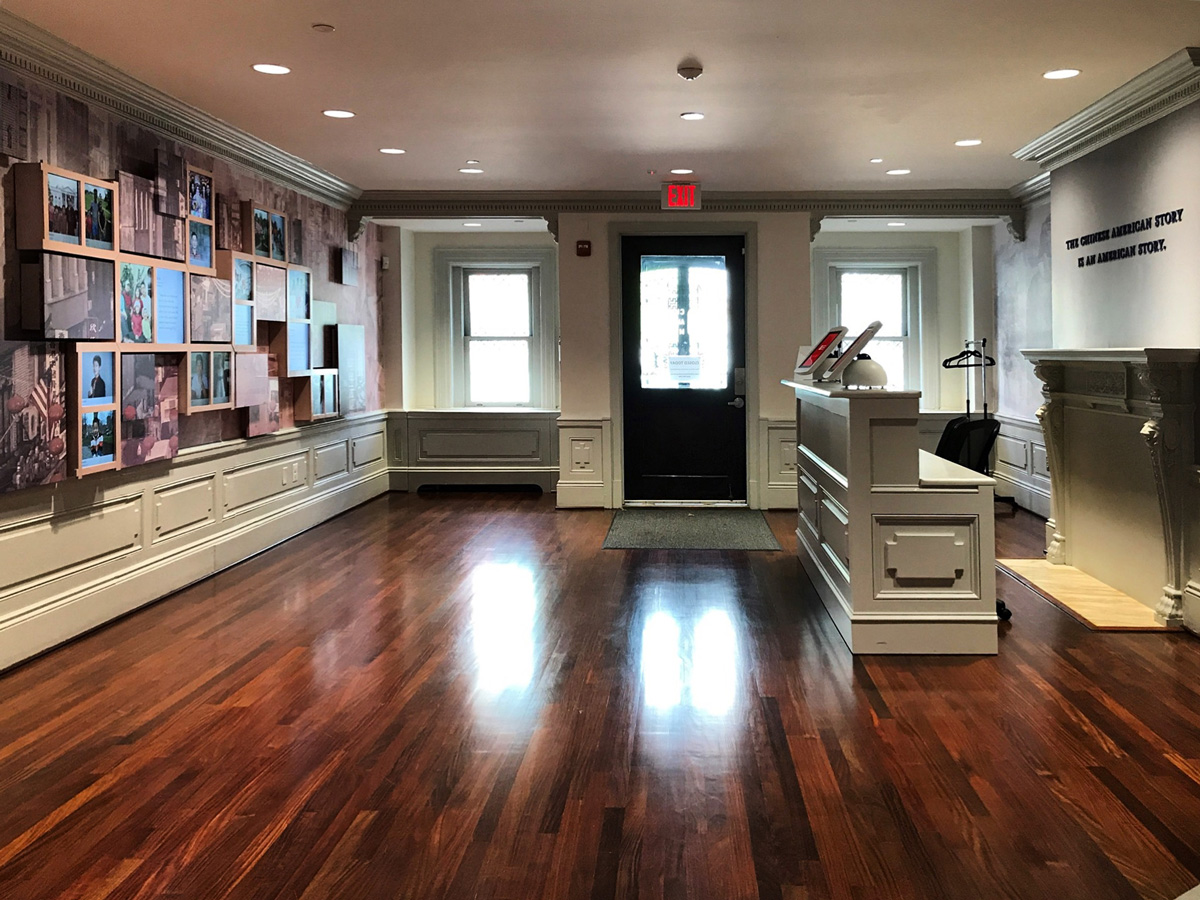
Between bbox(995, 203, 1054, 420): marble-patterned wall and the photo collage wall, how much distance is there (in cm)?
567

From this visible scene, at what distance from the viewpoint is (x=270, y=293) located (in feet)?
21.5

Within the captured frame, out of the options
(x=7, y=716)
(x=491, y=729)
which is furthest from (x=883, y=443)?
(x=7, y=716)

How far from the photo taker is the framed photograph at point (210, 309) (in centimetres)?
558

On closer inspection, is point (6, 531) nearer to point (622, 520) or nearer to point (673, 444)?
point (622, 520)

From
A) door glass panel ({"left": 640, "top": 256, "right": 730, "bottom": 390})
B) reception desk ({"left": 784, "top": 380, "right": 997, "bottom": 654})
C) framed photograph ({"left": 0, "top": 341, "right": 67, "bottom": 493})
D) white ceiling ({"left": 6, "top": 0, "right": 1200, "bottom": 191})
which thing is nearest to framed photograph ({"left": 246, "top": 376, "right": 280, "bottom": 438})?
white ceiling ({"left": 6, "top": 0, "right": 1200, "bottom": 191})

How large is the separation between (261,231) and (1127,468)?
5.32 metres

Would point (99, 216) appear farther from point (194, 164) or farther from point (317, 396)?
point (317, 396)

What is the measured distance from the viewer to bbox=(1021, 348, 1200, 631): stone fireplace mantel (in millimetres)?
4516

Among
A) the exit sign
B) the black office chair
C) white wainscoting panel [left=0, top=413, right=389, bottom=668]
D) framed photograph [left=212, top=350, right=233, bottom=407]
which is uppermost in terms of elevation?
the exit sign

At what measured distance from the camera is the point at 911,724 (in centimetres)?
342

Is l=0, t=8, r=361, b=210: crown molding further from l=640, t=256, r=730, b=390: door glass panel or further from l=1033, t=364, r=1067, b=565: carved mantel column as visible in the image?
l=1033, t=364, r=1067, b=565: carved mantel column

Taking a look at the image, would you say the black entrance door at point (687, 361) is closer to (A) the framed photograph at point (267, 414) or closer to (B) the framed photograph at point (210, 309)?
(A) the framed photograph at point (267, 414)

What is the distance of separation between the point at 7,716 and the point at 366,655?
52.2 inches

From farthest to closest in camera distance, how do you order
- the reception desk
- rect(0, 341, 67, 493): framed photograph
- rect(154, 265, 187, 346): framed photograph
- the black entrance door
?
the black entrance door, rect(154, 265, 187, 346): framed photograph, the reception desk, rect(0, 341, 67, 493): framed photograph
